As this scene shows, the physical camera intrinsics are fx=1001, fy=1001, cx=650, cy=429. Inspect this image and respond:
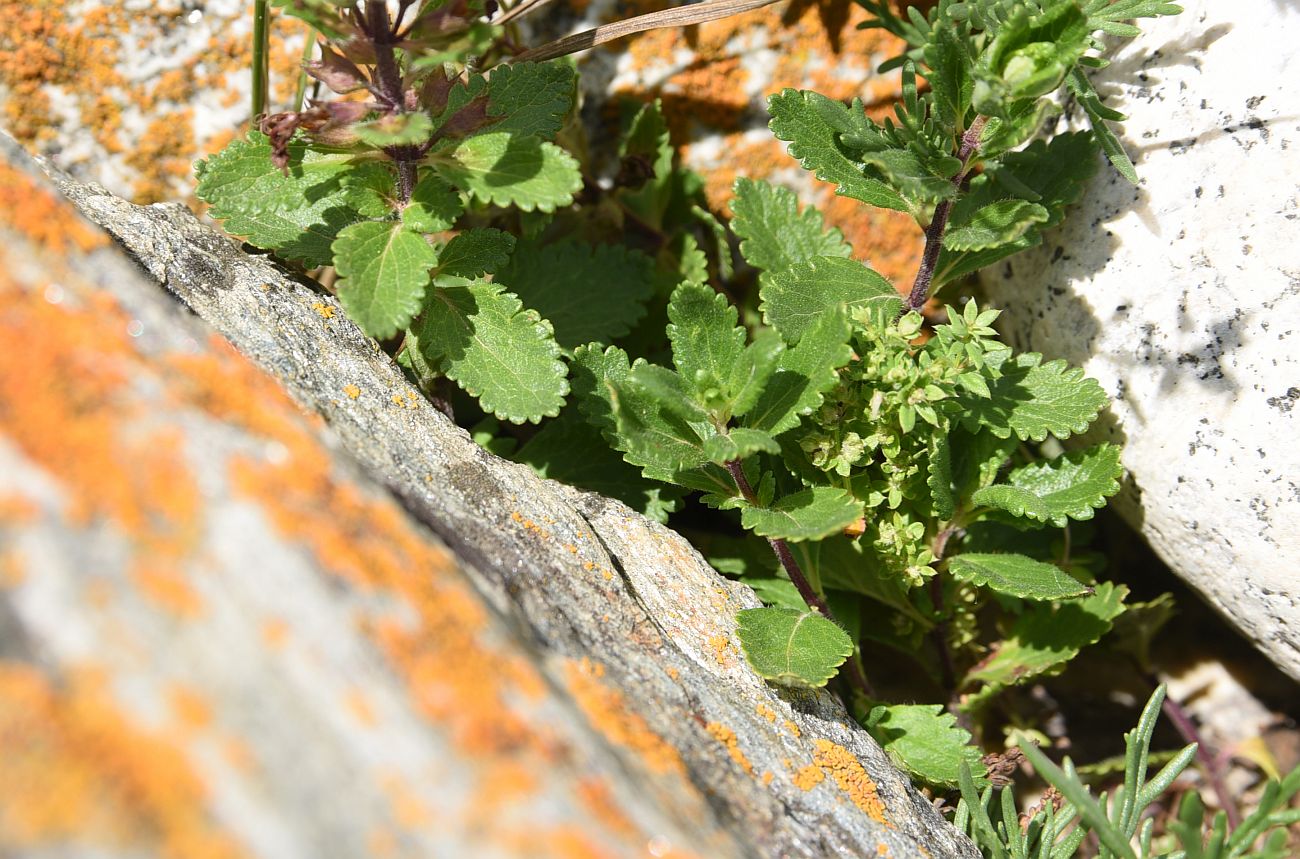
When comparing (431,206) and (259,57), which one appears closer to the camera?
(431,206)

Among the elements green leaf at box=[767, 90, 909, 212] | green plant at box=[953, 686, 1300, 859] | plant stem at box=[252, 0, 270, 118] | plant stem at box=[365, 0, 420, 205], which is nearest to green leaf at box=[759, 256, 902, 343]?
green leaf at box=[767, 90, 909, 212]

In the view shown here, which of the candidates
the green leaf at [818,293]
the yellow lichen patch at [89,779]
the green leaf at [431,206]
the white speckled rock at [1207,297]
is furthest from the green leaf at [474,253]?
the white speckled rock at [1207,297]

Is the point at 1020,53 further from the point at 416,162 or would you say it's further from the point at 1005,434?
the point at 416,162

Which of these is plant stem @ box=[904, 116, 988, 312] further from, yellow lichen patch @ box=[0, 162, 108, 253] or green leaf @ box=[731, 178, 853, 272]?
yellow lichen patch @ box=[0, 162, 108, 253]

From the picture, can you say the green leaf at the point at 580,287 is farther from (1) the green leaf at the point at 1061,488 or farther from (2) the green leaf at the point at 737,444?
(1) the green leaf at the point at 1061,488

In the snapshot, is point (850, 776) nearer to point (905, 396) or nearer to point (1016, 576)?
point (1016, 576)

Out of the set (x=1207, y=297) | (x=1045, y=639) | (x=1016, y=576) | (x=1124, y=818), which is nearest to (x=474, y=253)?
(x=1016, y=576)
